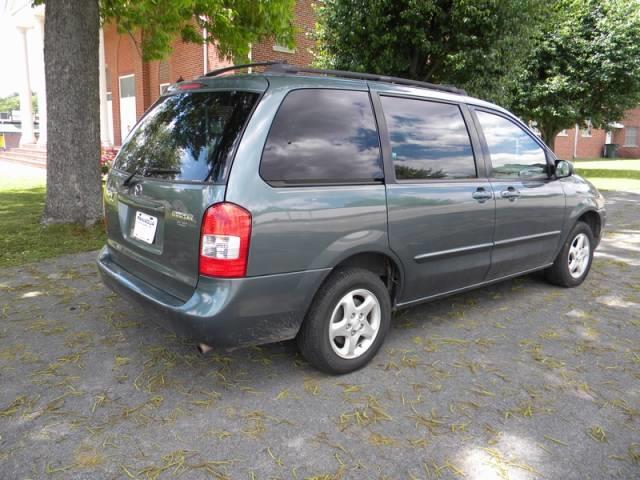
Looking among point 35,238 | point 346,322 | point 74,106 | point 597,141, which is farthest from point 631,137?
point 346,322

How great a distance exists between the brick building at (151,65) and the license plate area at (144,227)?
10.7m

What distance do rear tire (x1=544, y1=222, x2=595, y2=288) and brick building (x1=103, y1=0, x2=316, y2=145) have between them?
9.49m

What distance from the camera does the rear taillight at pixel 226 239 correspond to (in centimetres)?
264

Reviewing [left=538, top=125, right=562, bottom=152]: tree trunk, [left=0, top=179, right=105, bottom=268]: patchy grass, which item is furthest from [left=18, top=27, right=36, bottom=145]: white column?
[left=538, top=125, right=562, bottom=152]: tree trunk

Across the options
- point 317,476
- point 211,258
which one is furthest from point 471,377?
point 211,258

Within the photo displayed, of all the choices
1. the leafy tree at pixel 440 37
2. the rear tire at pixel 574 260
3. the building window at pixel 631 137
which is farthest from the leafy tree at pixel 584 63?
the building window at pixel 631 137

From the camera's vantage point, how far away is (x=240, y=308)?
2.72 meters

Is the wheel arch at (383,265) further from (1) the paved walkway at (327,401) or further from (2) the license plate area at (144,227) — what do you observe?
(2) the license plate area at (144,227)

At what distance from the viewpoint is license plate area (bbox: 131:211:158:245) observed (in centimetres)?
304

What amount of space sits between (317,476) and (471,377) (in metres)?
1.36

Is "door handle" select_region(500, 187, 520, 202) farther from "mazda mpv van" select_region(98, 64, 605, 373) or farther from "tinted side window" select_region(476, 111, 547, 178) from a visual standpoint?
"tinted side window" select_region(476, 111, 547, 178)

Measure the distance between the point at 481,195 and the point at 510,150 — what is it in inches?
27.5

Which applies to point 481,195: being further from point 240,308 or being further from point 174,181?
point 174,181

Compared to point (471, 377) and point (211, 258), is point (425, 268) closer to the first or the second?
point (471, 377)
